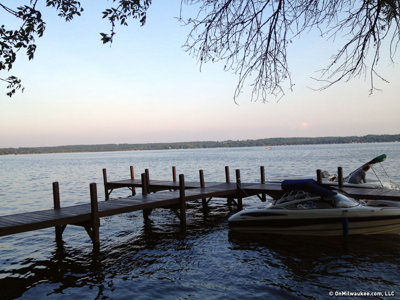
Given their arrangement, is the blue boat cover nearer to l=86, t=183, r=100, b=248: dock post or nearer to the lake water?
the lake water

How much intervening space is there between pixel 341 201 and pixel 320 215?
A: 89cm

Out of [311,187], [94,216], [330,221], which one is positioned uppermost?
[311,187]

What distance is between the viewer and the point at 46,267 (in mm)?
11039

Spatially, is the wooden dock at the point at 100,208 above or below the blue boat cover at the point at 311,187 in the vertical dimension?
below

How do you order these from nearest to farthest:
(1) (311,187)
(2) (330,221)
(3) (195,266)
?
1. (3) (195,266)
2. (1) (311,187)
3. (2) (330,221)

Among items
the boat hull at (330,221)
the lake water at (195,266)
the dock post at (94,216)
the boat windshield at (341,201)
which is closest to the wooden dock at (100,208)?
the dock post at (94,216)

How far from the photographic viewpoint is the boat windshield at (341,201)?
11.6 metres

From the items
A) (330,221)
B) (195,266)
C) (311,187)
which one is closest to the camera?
(195,266)

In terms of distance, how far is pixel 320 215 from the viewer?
38.3 ft

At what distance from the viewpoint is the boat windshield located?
1162cm

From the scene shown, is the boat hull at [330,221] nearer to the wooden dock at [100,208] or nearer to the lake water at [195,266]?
the lake water at [195,266]

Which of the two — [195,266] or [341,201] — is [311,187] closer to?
[341,201]

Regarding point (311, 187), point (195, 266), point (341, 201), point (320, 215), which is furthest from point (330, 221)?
point (195, 266)

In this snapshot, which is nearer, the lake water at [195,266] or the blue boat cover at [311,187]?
the lake water at [195,266]
